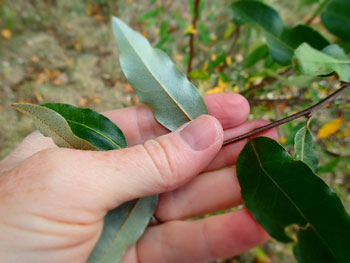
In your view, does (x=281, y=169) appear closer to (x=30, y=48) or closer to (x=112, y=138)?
(x=112, y=138)

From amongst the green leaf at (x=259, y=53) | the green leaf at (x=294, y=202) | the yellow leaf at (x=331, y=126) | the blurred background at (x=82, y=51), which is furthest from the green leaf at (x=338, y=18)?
the blurred background at (x=82, y=51)

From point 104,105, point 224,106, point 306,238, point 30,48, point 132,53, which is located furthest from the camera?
point 30,48

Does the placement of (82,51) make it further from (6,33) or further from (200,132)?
(200,132)

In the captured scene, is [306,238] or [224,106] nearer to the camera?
[306,238]

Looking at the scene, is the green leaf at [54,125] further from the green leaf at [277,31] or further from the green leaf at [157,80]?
the green leaf at [277,31]

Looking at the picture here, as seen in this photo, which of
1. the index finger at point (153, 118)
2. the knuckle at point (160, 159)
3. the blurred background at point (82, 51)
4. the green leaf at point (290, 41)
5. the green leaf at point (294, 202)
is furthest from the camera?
the blurred background at point (82, 51)

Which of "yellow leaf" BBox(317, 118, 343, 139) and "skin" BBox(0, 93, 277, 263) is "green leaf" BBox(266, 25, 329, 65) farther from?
"yellow leaf" BBox(317, 118, 343, 139)

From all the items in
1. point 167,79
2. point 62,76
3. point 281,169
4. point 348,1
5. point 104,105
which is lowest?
point 104,105

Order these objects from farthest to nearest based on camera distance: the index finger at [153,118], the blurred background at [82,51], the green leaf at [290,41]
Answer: the blurred background at [82,51] → the index finger at [153,118] → the green leaf at [290,41]

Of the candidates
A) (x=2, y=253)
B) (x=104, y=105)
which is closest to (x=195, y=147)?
(x=2, y=253)
